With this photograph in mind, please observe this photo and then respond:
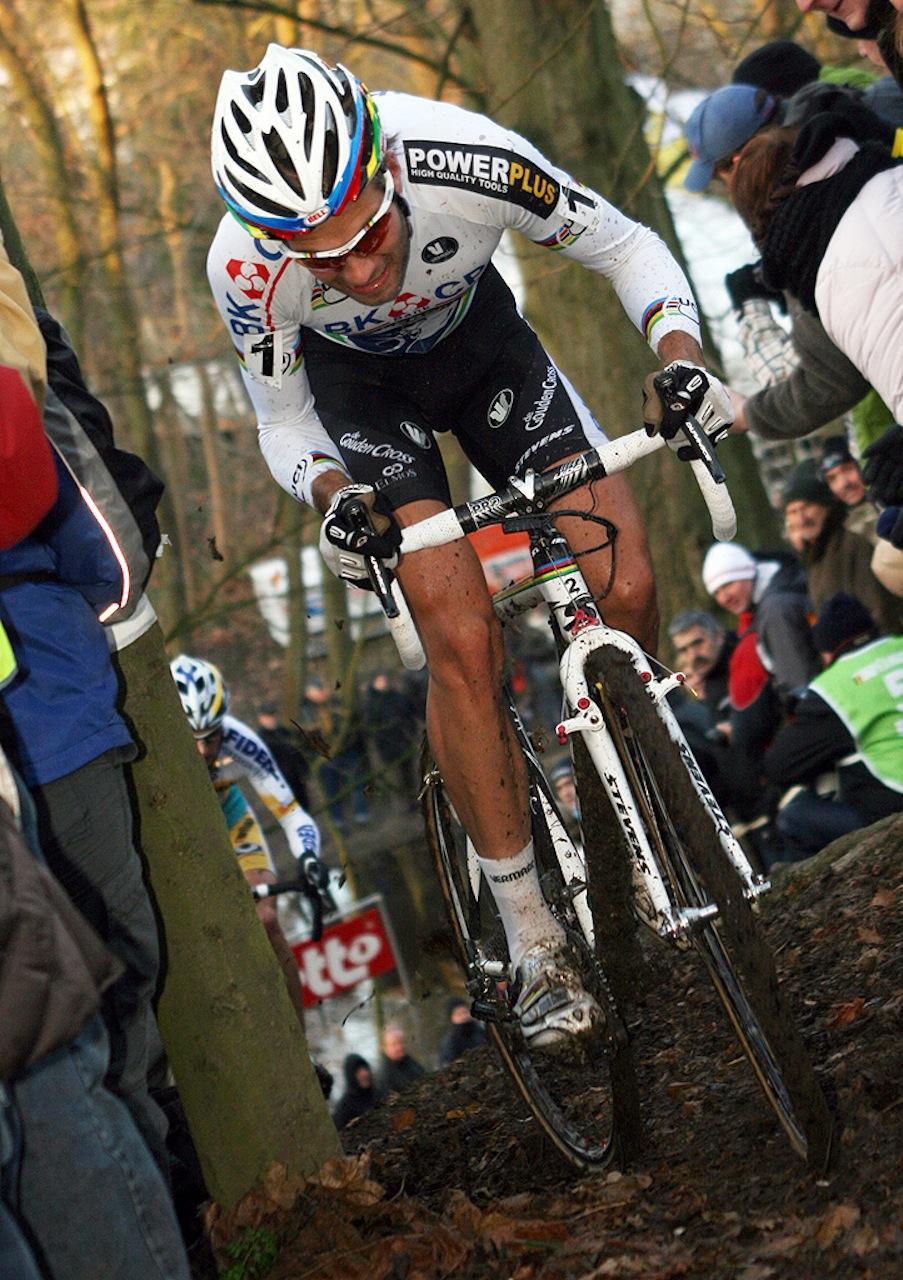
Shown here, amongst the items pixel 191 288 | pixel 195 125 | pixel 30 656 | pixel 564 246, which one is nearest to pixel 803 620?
pixel 564 246

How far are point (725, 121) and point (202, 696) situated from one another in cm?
357

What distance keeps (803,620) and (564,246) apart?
4.74 meters

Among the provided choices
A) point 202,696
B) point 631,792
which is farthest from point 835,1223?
point 202,696

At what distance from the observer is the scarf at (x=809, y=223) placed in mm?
3848

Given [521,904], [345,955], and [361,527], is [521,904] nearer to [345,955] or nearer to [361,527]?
[361,527]

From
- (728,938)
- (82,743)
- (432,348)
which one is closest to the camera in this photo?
(82,743)

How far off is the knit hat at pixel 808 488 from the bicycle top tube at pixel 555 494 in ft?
16.6

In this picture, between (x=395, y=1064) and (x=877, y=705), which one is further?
(x=395, y=1064)

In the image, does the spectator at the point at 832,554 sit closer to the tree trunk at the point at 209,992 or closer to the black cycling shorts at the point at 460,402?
the black cycling shorts at the point at 460,402

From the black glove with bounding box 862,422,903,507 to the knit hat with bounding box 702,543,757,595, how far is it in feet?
15.7

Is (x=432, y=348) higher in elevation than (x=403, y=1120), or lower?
higher

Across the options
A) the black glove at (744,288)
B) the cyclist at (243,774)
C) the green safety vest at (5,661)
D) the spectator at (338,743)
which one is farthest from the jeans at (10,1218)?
the spectator at (338,743)

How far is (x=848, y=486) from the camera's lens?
8414 mm

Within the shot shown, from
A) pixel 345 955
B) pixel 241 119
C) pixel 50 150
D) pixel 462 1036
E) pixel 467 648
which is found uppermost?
pixel 50 150
